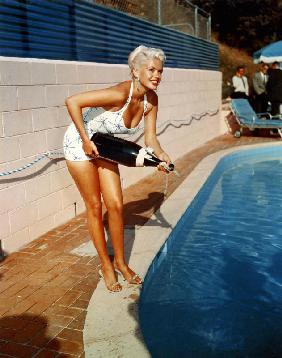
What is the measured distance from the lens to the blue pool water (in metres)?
3.04

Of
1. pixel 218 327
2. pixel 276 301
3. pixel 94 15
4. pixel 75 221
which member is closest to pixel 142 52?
pixel 218 327

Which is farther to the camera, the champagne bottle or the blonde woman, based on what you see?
the champagne bottle

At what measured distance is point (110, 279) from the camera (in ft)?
11.1

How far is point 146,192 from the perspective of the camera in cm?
672

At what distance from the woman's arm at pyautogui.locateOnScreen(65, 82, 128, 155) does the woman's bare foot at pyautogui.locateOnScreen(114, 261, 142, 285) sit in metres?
0.95

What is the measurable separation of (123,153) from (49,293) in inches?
48.4

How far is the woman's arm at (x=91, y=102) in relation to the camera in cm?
308

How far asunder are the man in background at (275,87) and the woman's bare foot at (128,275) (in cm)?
1018

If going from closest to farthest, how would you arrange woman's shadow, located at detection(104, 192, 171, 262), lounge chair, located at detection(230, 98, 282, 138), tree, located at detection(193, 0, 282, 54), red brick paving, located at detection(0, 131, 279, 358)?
red brick paving, located at detection(0, 131, 279, 358) → woman's shadow, located at detection(104, 192, 171, 262) → lounge chair, located at detection(230, 98, 282, 138) → tree, located at detection(193, 0, 282, 54)

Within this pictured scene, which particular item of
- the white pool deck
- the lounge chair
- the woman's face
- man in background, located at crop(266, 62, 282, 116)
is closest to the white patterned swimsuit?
the woman's face

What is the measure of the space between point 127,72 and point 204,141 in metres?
5.33

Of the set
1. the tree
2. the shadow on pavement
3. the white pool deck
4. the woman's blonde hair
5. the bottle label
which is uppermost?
the tree

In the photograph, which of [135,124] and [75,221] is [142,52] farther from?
[75,221]

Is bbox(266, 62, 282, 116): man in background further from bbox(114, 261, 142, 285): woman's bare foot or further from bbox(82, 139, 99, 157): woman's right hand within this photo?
bbox(82, 139, 99, 157): woman's right hand
